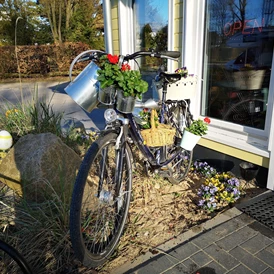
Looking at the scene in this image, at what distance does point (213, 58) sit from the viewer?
3012mm

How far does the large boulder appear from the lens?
2.19 metres

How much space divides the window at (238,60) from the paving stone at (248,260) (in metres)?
1.33

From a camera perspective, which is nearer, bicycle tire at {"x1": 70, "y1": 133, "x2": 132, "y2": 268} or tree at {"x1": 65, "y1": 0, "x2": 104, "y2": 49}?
bicycle tire at {"x1": 70, "y1": 133, "x2": 132, "y2": 268}

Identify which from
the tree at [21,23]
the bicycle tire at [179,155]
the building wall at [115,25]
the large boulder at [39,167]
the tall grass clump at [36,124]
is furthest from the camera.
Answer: the tree at [21,23]

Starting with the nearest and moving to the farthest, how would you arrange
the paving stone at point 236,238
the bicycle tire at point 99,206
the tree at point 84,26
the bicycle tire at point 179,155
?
the bicycle tire at point 99,206, the paving stone at point 236,238, the bicycle tire at point 179,155, the tree at point 84,26

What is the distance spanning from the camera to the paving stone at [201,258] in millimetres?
1673

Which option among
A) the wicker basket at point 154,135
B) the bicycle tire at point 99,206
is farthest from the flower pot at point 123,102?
the wicker basket at point 154,135

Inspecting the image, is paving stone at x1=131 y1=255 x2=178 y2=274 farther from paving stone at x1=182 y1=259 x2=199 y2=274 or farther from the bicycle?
the bicycle

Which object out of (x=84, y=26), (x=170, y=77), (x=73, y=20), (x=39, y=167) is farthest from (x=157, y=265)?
(x=73, y=20)

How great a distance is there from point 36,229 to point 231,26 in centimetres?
273

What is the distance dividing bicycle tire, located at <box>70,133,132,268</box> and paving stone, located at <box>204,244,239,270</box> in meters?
0.65

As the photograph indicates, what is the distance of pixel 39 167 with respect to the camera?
221cm

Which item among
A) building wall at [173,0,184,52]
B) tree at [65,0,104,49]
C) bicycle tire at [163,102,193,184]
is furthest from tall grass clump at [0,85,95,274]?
tree at [65,0,104,49]

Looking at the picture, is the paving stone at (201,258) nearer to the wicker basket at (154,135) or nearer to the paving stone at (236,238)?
the paving stone at (236,238)
